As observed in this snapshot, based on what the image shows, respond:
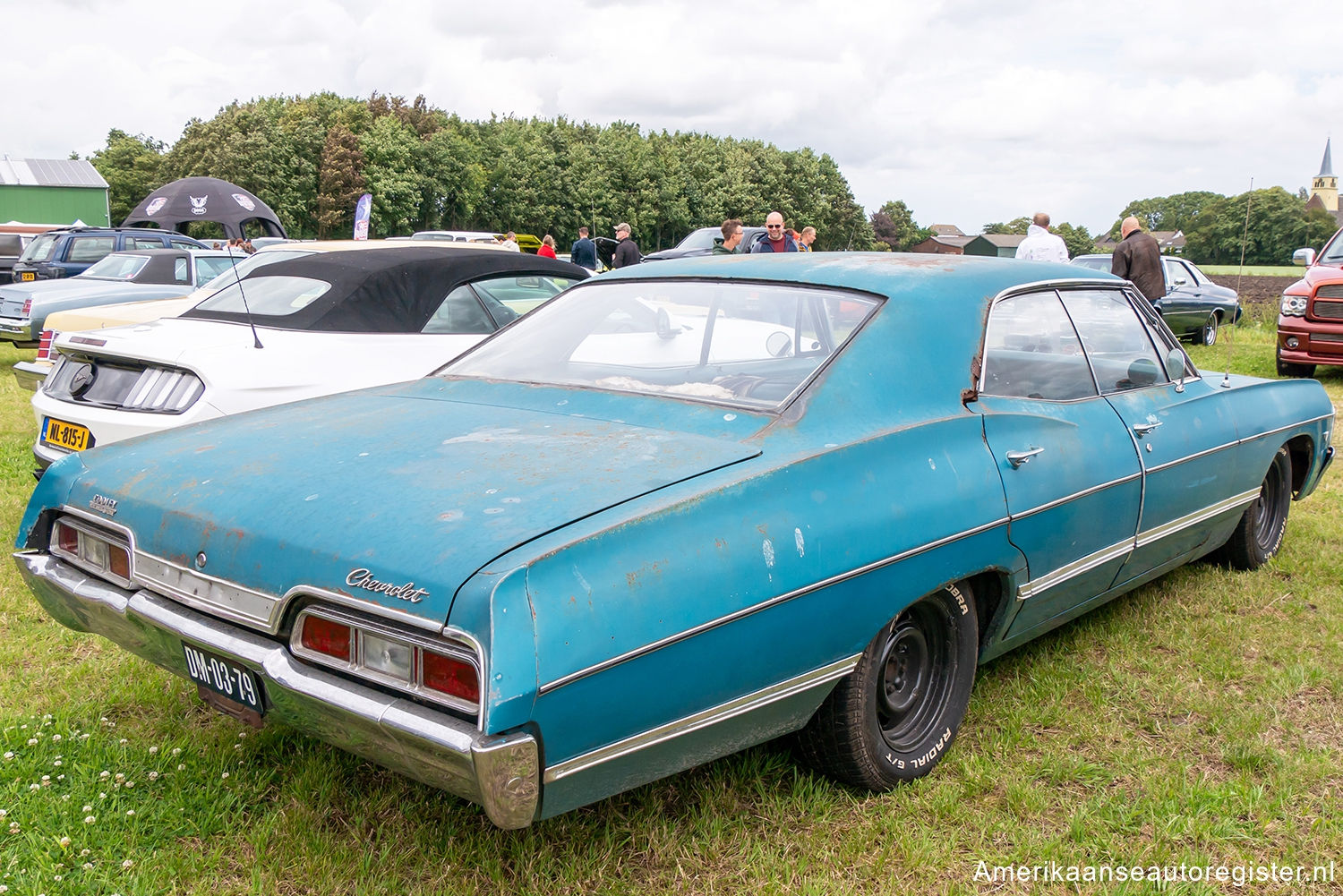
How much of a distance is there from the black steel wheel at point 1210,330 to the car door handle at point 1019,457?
492 inches

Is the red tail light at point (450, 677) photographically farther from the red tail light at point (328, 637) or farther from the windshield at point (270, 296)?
the windshield at point (270, 296)

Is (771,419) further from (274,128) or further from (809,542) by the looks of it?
(274,128)

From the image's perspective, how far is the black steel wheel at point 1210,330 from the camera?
13.8 m

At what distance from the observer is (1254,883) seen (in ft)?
7.77

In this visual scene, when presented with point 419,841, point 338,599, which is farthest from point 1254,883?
point 338,599

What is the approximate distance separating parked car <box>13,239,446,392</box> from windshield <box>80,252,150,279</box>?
15.7 ft

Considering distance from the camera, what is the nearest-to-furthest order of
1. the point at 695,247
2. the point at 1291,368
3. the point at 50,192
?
the point at 1291,368 < the point at 695,247 < the point at 50,192

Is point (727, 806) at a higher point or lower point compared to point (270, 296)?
lower

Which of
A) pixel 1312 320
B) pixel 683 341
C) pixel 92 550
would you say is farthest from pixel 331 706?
pixel 1312 320

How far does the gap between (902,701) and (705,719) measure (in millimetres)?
899

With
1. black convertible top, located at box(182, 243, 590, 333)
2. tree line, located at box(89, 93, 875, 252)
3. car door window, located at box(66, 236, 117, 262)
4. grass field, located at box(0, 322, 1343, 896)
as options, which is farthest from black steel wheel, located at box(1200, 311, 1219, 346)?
tree line, located at box(89, 93, 875, 252)

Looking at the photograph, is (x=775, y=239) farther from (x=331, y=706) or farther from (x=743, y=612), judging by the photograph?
(x=331, y=706)

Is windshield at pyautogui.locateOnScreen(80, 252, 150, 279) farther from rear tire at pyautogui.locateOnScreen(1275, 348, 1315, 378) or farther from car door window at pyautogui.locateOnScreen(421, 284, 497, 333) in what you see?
rear tire at pyautogui.locateOnScreen(1275, 348, 1315, 378)

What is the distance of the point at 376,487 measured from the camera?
2.18 meters
